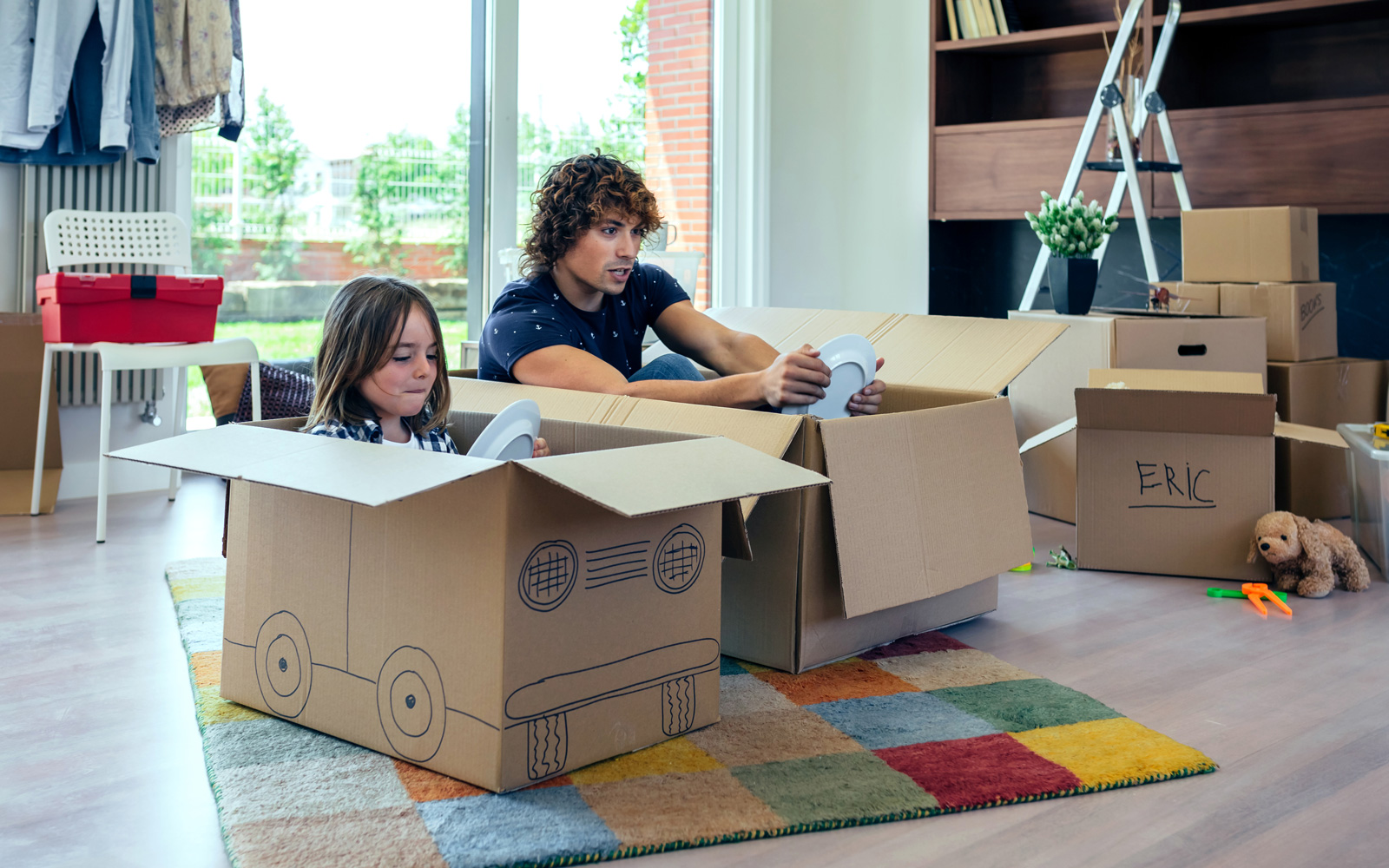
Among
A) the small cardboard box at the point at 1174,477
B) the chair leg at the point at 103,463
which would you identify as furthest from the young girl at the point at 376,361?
the small cardboard box at the point at 1174,477

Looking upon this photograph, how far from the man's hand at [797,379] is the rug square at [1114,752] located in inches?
23.4

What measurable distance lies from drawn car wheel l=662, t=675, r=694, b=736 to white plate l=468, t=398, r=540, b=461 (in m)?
0.34

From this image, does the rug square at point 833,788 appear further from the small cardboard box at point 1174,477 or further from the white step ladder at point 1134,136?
the white step ladder at point 1134,136

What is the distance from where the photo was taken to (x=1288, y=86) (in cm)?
351

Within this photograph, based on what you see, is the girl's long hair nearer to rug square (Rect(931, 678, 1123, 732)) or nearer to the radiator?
rug square (Rect(931, 678, 1123, 732))

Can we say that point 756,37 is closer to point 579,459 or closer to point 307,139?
point 307,139

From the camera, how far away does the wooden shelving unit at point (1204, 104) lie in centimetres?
311

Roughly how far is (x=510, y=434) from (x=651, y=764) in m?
0.44

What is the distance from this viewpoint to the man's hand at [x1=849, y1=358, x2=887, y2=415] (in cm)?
186

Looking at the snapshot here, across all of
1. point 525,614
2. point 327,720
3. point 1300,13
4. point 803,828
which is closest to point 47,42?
point 327,720

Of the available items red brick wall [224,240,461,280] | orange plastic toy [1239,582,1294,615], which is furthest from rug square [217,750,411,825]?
red brick wall [224,240,461,280]

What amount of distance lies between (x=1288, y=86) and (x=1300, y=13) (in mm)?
275

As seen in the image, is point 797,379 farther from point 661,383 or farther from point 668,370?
point 668,370

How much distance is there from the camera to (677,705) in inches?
54.2
